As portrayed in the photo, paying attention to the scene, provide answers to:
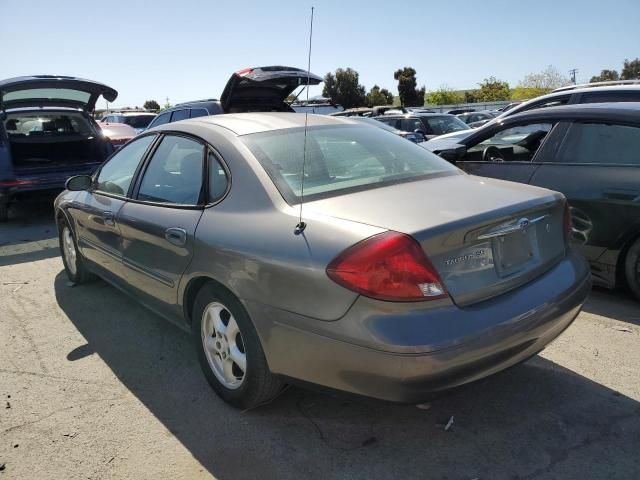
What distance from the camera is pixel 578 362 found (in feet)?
10.7

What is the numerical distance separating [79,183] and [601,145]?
4267 millimetres

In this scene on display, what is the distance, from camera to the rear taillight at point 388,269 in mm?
2145

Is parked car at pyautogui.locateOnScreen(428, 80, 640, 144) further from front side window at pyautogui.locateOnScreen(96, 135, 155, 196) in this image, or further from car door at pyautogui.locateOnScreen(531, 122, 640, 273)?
front side window at pyautogui.locateOnScreen(96, 135, 155, 196)

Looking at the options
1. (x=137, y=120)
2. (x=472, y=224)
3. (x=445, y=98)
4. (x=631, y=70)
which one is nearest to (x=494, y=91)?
(x=445, y=98)

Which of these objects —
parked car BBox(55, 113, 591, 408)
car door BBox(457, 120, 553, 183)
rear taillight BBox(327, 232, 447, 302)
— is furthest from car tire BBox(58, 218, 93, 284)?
car door BBox(457, 120, 553, 183)

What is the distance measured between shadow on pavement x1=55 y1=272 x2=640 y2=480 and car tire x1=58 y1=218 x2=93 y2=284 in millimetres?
1856

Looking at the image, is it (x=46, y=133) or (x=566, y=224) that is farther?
(x=46, y=133)

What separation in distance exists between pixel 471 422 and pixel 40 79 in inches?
278

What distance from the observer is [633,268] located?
13.2ft

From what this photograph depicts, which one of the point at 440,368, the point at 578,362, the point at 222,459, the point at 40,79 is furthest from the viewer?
the point at 40,79

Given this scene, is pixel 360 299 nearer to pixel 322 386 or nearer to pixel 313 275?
pixel 313 275

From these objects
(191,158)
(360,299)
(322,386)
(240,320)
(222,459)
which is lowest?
(222,459)

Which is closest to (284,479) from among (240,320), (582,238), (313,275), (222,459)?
(222,459)

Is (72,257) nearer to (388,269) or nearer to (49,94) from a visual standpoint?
(388,269)
